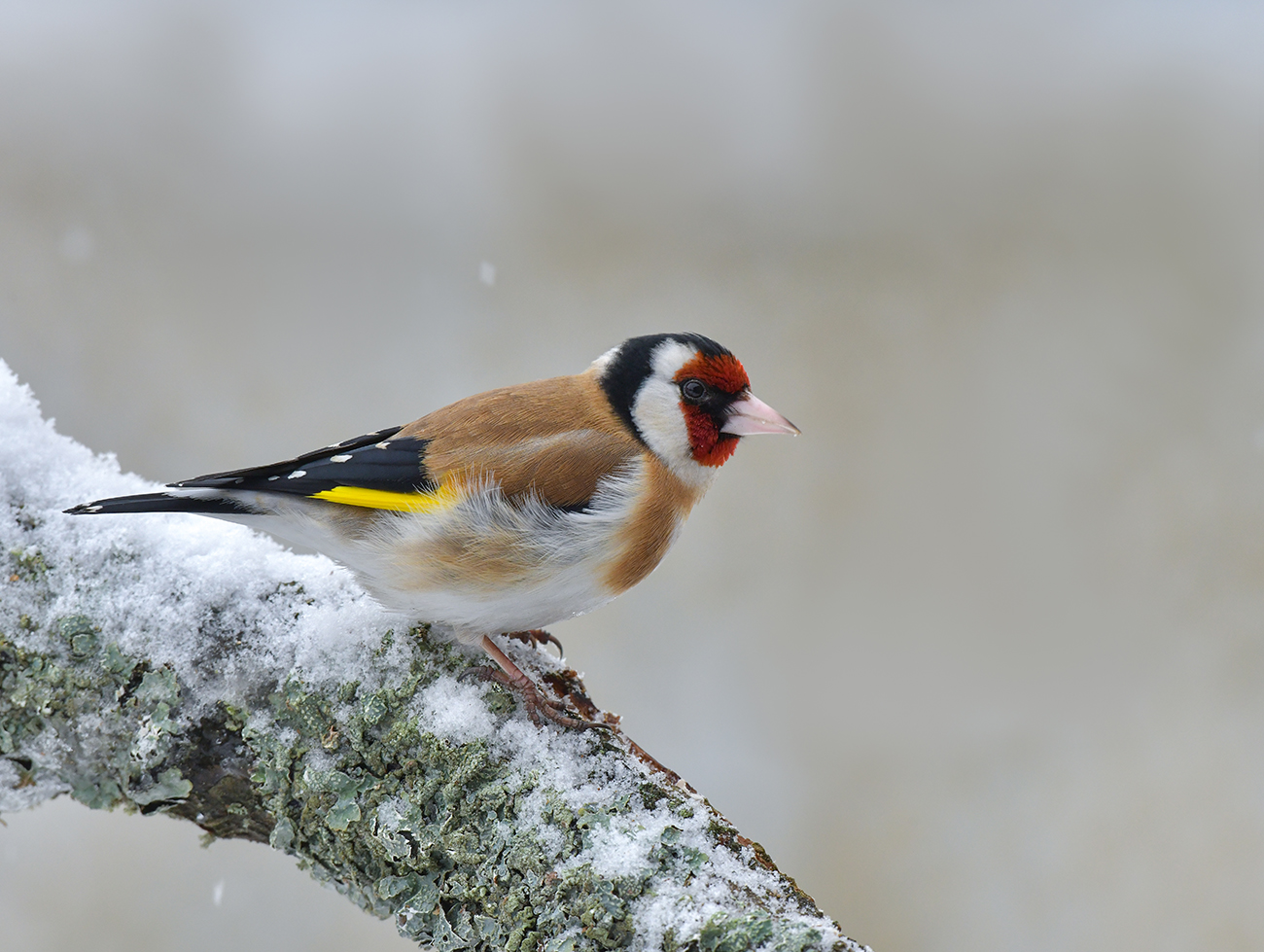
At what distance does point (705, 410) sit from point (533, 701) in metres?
0.97

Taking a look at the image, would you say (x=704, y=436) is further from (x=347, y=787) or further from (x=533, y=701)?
(x=347, y=787)

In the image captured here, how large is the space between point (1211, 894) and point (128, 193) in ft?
19.4

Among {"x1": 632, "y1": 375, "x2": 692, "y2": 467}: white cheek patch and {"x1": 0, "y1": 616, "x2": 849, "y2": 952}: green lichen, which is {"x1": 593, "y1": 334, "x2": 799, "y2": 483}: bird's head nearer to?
{"x1": 632, "y1": 375, "x2": 692, "y2": 467}: white cheek patch

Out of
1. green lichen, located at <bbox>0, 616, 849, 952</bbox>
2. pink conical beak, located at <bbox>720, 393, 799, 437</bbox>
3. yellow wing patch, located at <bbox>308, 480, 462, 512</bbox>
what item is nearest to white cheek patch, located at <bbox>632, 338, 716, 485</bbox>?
pink conical beak, located at <bbox>720, 393, 799, 437</bbox>

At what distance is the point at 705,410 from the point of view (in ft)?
8.31

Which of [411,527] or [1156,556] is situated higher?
[1156,556]

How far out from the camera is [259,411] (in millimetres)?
4816

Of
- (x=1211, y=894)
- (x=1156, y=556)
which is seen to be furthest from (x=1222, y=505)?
(x=1211, y=894)

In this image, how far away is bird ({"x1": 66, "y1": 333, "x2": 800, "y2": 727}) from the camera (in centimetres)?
209

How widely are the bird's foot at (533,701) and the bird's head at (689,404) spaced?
0.75 meters

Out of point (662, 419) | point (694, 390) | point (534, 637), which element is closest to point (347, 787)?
point (534, 637)

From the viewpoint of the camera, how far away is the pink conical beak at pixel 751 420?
2510 mm

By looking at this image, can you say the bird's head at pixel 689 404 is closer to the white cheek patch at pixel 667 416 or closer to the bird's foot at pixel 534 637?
the white cheek patch at pixel 667 416

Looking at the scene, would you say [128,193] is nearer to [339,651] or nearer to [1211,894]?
[339,651]
